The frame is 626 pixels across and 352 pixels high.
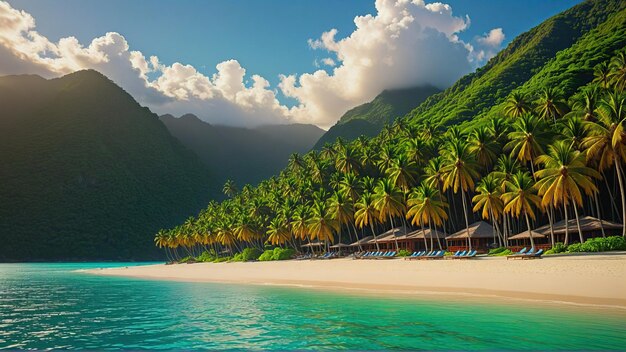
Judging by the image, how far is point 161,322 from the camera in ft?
72.5

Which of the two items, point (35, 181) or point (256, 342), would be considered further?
point (35, 181)

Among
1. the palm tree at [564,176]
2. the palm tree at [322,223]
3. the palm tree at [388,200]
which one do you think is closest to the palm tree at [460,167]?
the palm tree at [388,200]

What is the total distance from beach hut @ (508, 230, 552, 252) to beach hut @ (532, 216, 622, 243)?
3.25ft

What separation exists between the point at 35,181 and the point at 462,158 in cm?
18546

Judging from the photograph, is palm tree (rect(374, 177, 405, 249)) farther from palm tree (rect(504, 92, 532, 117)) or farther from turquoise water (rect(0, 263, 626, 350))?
turquoise water (rect(0, 263, 626, 350))

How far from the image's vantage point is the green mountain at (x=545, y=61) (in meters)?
92.4

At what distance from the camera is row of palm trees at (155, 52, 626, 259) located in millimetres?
40312

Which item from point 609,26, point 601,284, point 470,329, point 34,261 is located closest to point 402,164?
point 601,284

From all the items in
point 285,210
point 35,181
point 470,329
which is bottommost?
point 470,329

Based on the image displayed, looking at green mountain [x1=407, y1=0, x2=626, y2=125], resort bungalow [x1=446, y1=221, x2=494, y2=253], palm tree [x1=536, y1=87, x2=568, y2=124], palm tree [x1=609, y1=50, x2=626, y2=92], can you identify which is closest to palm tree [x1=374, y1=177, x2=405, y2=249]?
resort bungalow [x1=446, y1=221, x2=494, y2=253]

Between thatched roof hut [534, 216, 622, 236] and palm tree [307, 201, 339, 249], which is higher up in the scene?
palm tree [307, 201, 339, 249]

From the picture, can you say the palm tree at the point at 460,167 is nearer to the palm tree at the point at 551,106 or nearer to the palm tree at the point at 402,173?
the palm tree at the point at 402,173

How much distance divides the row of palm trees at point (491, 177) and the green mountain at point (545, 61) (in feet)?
67.9

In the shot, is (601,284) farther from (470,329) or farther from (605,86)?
(605,86)
